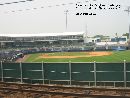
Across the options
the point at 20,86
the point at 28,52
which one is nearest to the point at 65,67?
the point at 20,86

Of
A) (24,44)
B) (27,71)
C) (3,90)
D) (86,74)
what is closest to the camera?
(3,90)

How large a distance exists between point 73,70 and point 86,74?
1038 millimetres

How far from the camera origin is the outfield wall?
64.9ft

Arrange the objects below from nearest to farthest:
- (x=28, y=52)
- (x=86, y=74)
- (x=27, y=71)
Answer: (x=86, y=74), (x=27, y=71), (x=28, y=52)

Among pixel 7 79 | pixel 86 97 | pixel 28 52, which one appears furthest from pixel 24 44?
pixel 86 97

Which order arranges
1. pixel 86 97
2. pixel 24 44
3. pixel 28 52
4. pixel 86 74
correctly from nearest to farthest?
pixel 86 97
pixel 86 74
pixel 28 52
pixel 24 44

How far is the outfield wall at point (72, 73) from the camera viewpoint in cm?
1978

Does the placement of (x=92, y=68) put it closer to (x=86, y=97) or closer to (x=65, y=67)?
(x=65, y=67)

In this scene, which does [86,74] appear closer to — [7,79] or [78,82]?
[78,82]

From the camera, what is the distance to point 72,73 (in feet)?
68.5

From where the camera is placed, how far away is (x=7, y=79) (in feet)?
76.8

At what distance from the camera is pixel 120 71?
64.6ft

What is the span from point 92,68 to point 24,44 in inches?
4542

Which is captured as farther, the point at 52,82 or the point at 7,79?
the point at 7,79
